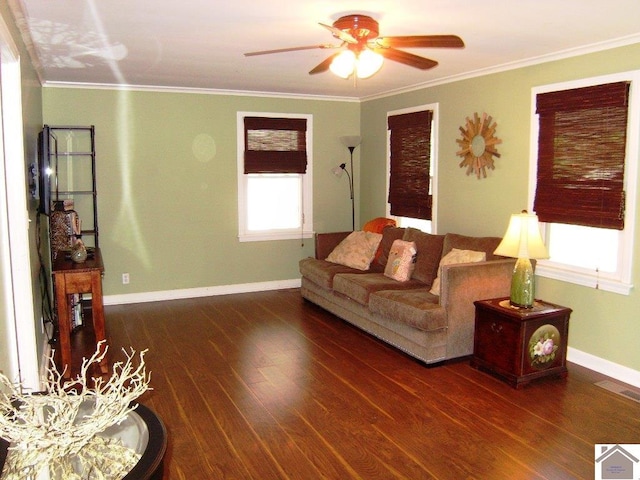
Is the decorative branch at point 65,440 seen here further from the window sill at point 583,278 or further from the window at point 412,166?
the window at point 412,166

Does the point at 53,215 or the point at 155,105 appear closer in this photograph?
the point at 53,215

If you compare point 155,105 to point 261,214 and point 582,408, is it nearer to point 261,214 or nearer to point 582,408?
point 261,214

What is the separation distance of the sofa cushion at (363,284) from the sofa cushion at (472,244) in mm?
439

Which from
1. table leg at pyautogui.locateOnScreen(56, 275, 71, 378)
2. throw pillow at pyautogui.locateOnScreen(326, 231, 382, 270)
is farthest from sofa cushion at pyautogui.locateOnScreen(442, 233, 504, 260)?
table leg at pyautogui.locateOnScreen(56, 275, 71, 378)

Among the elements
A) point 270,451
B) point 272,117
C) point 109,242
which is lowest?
point 270,451

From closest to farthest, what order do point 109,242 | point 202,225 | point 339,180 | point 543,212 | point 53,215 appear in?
point 543,212 < point 53,215 < point 109,242 < point 202,225 < point 339,180

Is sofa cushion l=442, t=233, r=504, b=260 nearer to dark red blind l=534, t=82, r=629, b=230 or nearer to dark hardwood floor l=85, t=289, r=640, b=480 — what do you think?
dark red blind l=534, t=82, r=629, b=230

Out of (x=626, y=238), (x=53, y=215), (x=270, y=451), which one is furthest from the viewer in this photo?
(x=53, y=215)

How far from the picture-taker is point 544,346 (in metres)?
3.92

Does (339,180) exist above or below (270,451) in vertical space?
above

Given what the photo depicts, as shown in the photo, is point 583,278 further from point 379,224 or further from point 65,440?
point 65,440

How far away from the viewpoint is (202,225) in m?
6.44

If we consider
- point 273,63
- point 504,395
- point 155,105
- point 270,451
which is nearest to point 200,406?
point 270,451

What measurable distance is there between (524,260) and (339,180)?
3506 mm
